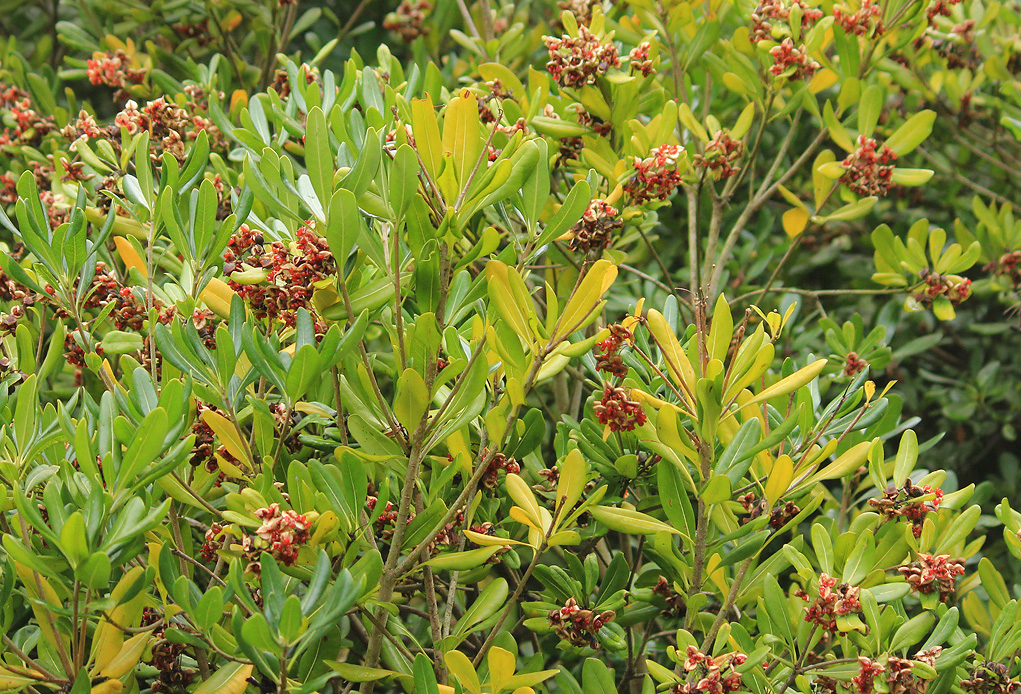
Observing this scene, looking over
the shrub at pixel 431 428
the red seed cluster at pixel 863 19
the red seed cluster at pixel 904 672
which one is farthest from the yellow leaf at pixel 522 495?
the red seed cluster at pixel 863 19

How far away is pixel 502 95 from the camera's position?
2.00 meters

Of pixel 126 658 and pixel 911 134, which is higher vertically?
pixel 911 134

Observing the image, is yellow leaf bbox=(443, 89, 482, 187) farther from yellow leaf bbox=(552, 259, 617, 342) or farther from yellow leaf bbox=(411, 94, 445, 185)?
yellow leaf bbox=(552, 259, 617, 342)

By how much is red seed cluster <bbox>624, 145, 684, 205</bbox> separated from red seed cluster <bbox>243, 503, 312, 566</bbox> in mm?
951

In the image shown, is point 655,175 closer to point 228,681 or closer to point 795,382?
point 795,382

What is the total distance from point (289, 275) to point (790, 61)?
1.30 m

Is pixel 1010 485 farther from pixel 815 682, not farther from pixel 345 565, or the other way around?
pixel 345 565

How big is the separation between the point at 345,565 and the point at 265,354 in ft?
1.05

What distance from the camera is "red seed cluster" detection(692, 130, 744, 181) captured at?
6.65 ft

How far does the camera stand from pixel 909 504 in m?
1.55

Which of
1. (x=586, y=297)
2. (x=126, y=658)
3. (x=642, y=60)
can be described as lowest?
(x=126, y=658)

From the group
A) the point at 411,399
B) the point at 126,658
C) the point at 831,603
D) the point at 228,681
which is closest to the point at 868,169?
the point at 831,603

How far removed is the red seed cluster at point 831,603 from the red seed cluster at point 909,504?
26cm

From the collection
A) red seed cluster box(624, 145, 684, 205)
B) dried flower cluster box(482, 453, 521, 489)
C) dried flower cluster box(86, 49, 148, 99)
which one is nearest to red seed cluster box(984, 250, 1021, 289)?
red seed cluster box(624, 145, 684, 205)
